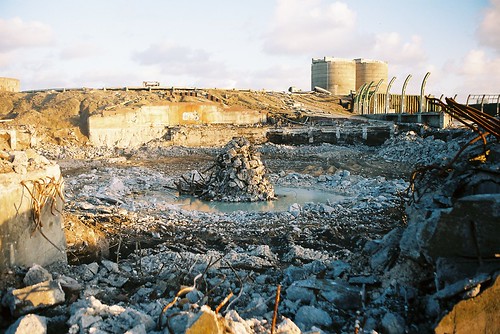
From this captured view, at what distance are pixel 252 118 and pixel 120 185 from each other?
1882cm

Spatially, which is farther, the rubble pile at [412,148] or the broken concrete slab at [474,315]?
the rubble pile at [412,148]

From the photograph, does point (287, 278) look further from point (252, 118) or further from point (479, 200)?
point (252, 118)

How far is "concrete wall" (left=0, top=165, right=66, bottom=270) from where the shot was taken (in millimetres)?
4922

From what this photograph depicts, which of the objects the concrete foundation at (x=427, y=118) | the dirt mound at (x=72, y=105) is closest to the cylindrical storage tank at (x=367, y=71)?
the dirt mound at (x=72, y=105)

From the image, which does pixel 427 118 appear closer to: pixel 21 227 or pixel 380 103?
pixel 380 103

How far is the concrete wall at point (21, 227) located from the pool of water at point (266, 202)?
643cm

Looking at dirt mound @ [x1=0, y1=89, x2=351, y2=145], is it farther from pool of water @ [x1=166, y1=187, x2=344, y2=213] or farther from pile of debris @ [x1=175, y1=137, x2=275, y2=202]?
pool of water @ [x1=166, y1=187, x2=344, y2=213]

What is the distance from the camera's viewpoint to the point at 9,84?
120ft

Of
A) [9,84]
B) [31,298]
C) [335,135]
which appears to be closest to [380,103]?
[335,135]

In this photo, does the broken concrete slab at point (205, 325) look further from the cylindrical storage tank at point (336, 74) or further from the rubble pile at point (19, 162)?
the cylindrical storage tank at point (336, 74)

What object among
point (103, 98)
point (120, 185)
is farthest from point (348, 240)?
point (103, 98)

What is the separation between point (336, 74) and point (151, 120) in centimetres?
2854

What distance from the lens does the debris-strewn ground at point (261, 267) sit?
3.92 metres

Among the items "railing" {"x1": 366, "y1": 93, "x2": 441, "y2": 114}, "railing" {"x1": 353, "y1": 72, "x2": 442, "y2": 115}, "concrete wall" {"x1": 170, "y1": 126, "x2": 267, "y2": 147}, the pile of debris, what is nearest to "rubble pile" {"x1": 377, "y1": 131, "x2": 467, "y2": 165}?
"concrete wall" {"x1": 170, "y1": 126, "x2": 267, "y2": 147}
